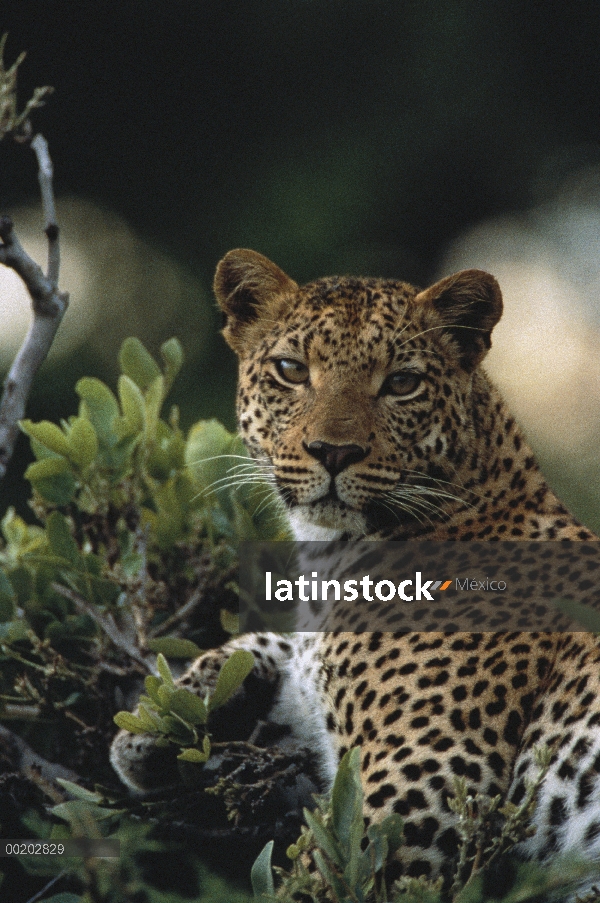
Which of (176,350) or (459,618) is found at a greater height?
(176,350)

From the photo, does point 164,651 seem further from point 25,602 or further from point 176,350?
point 176,350

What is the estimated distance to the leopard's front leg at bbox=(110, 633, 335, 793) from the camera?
3.45 metres

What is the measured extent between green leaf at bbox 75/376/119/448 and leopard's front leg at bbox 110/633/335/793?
2.81ft

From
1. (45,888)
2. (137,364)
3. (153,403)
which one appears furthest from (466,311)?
(45,888)

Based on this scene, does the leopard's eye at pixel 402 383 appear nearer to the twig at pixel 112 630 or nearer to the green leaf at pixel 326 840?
the twig at pixel 112 630

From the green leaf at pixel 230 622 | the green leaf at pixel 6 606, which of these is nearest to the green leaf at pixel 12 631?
the green leaf at pixel 6 606

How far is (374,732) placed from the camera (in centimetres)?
339

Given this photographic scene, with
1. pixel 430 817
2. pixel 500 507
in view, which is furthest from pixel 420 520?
pixel 430 817

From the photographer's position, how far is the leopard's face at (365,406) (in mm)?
3855

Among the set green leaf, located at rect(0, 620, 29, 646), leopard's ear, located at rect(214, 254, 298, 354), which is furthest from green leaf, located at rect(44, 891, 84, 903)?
leopard's ear, located at rect(214, 254, 298, 354)

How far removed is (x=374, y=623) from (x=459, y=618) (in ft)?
1.01

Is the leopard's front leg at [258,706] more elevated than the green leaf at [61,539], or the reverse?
the green leaf at [61,539]

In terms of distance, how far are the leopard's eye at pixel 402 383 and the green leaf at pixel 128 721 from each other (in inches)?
60.2

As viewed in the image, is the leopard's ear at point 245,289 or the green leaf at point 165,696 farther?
the leopard's ear at point 245,289
